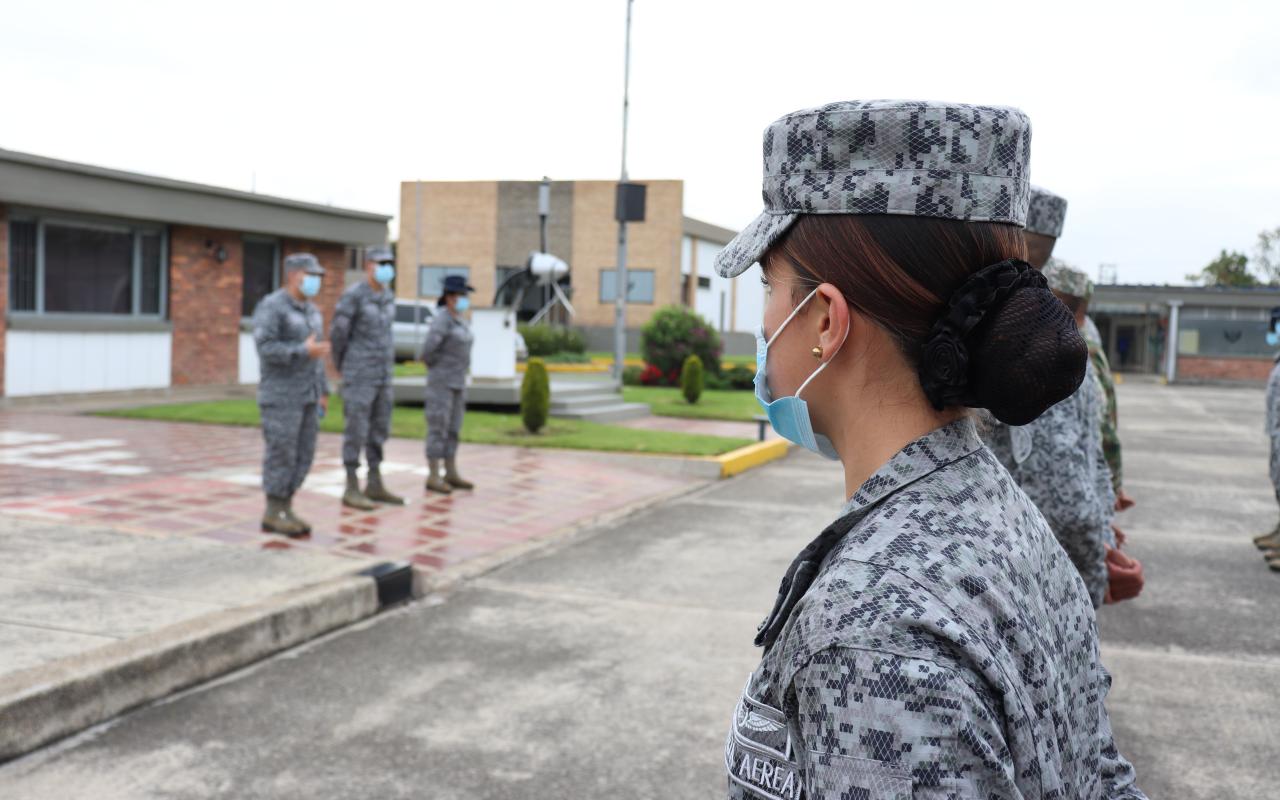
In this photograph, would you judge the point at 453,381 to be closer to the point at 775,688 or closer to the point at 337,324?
the point at 337,324

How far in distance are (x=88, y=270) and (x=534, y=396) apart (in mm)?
9000

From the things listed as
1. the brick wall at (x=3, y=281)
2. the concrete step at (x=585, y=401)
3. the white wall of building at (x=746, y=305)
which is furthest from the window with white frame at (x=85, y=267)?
the white wall of building at (x=746, y=305)

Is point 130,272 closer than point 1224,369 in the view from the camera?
Yes

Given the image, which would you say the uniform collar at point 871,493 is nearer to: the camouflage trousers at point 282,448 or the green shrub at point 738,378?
the camouflage trousers at point 282,448

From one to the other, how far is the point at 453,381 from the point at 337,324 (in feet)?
4.77

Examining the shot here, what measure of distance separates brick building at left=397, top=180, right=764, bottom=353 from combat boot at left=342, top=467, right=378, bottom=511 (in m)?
33.9

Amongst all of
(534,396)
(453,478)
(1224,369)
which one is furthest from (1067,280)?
(1224,369)

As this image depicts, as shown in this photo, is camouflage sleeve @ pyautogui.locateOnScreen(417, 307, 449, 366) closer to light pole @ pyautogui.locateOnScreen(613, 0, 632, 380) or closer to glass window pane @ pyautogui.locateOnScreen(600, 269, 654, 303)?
light pole @ pyautogui.locateOnScreen(613, 0, 632, 380)

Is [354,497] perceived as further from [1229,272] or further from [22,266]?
[1229,272]

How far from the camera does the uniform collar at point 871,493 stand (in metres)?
1.26

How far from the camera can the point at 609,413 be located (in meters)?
18.2

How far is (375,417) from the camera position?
30.9 ft

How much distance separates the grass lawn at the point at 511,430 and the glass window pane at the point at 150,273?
2930 mm

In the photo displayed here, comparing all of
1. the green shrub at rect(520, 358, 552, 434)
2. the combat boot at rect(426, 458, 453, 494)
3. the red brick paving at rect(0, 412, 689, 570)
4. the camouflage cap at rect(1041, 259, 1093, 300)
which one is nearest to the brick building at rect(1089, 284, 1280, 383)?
the green shrub at rect(520, 358, 552, 434)
